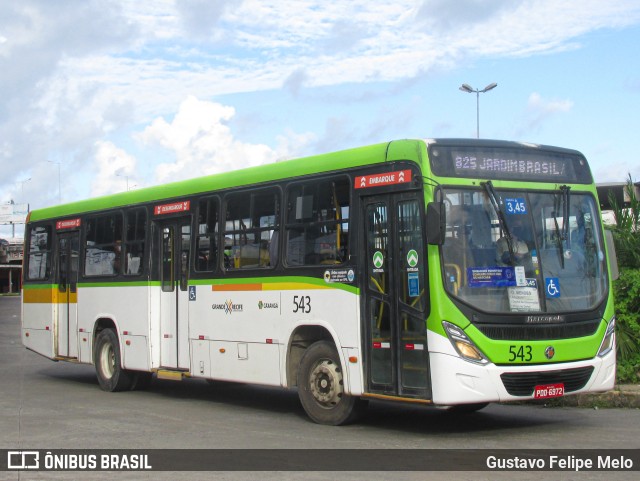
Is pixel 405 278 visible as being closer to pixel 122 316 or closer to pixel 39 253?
pixel 122 316

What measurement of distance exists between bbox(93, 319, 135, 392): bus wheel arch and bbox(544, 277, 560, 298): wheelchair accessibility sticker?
8434 mm

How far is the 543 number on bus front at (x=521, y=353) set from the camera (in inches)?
406

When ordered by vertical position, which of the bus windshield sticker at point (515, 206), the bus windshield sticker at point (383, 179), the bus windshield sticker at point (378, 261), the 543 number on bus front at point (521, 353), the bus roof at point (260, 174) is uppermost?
the bus roof at point (260, 174)

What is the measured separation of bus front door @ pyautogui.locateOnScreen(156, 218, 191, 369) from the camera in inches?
588

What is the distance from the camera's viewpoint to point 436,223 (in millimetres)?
10125

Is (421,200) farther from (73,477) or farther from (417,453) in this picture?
(73,477)

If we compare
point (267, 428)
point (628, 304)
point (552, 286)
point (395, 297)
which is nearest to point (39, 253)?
point (267, 428)

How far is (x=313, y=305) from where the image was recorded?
39.6 feet

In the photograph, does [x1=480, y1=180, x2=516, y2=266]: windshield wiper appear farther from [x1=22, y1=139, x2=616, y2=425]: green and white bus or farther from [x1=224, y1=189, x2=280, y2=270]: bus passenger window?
[x1=224, y1=189, x2=280, y2=270]: bus passenger window

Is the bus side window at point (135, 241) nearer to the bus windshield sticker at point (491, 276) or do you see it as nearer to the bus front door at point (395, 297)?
the bus front door at point (395, 297)

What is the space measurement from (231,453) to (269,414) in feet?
11.9

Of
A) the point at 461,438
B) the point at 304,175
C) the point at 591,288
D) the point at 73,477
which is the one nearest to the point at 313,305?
the point at 304,175

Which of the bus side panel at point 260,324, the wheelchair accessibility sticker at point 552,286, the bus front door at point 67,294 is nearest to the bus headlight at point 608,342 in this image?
the wheelchair accessibility sticker at point 552,286

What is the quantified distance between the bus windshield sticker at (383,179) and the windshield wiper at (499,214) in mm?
837
